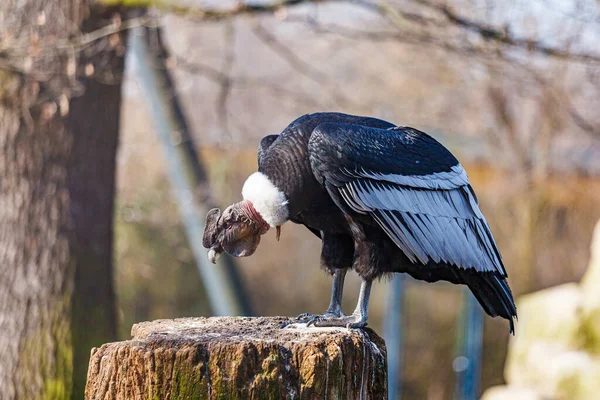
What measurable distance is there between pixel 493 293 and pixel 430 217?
45 cm

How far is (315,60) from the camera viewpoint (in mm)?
14156

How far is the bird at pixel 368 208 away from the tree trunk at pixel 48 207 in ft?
7.60

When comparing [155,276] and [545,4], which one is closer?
[545,4]

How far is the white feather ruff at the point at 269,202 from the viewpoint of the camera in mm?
3525

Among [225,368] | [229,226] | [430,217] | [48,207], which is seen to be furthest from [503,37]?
[225,368]

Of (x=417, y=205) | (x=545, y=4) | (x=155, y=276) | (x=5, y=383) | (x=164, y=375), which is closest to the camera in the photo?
(x=164, y=375)

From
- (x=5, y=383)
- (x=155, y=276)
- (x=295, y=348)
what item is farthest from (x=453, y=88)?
(x=295, y=348)

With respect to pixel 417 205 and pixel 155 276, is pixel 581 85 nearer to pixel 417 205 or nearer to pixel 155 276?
pixel 155 276

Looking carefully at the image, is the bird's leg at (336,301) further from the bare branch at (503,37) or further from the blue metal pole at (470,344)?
the blue metal pole at (470,344)

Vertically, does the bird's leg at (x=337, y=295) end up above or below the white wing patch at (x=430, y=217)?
below

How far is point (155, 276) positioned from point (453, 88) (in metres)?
5.22

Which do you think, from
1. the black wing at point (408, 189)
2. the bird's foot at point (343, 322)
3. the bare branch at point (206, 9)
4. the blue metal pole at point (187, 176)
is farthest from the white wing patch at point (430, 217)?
the blue metal pole at point (187, 176)

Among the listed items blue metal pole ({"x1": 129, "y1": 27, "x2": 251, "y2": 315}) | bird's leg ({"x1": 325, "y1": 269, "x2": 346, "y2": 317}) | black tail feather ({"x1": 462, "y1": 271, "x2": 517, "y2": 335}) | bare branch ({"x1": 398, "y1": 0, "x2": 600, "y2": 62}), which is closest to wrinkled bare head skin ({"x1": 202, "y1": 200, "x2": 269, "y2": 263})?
bird's leg ({"x1": 325, "y1": 269, "x2": 346, "y2": 317})

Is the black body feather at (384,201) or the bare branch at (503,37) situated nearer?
the black body feather at (384,201)
